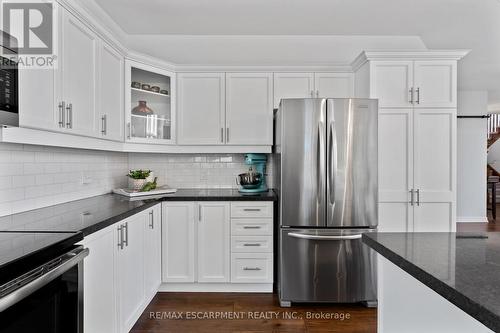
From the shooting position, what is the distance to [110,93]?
2639 mm

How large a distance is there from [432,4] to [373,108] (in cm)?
115

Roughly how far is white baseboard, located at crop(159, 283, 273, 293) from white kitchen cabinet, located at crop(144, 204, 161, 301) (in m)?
0.16

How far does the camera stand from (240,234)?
9.61 ft

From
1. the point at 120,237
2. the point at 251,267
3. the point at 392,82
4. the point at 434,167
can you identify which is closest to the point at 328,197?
the point at 251,267

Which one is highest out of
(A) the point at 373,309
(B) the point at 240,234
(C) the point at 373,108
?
(C) the point at 373,108

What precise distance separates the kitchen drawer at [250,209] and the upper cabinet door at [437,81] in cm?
180

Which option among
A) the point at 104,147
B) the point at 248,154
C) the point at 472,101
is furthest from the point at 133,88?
the point at 472,101

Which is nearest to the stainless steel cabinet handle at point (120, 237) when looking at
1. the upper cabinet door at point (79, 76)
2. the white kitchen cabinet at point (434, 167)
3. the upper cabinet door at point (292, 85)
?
the upper cabinet door at point (79, 76)

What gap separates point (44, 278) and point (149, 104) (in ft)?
7.64

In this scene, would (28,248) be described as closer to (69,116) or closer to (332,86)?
(69,116)

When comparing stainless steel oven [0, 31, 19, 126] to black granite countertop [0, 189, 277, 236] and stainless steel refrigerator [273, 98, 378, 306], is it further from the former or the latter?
stainless steel refrigerator [273, 98, 378, 306]

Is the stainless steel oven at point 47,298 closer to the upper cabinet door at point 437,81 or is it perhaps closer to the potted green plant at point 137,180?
the potted green plant at point 137,180

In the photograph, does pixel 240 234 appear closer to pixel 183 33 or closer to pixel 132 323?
pixel 132 323

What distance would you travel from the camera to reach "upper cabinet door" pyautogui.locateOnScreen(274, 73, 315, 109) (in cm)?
330
